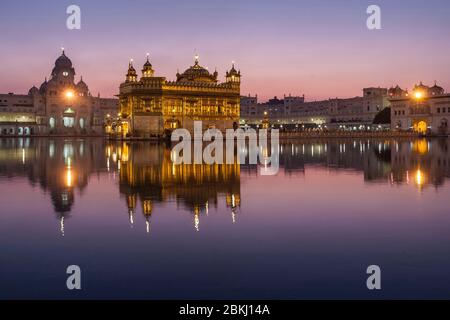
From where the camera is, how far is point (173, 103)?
8006 cm

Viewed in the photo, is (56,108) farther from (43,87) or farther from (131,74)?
(131,74)

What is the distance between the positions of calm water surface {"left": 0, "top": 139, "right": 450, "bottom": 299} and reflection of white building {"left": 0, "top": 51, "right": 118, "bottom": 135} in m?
100

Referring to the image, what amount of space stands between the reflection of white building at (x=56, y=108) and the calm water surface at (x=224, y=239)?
330ft


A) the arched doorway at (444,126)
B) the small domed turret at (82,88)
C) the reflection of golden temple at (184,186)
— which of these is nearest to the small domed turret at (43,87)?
the small domed turret at (82,88)

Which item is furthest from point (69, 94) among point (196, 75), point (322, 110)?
point (322, 110)

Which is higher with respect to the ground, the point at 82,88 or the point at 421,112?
the point at 82,88

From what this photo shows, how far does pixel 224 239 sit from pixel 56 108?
113456 millimetres

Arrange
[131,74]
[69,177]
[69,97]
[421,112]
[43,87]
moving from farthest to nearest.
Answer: [43,87], [69,97], [421,112], [131,74], [69,177]

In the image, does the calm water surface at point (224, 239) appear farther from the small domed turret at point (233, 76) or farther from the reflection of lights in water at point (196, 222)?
the small domed turret at point (233, 76)

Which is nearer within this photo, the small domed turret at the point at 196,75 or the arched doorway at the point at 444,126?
the small domed turret at the point at 196,75

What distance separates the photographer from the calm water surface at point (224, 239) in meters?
6.91

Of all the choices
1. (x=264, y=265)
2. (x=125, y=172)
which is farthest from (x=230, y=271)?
(x=125, y=172)

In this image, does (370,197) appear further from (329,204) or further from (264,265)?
(264,265)

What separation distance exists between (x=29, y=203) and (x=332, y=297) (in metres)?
9.84
